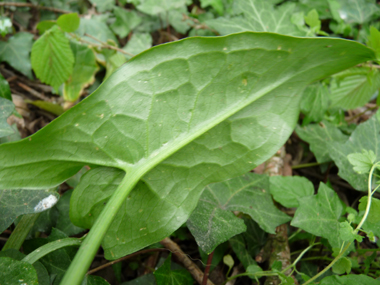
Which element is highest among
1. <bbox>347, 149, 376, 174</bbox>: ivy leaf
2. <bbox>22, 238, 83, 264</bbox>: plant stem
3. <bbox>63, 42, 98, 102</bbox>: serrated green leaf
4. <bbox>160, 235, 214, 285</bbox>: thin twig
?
<bbox>63, 42, 98, 102</bbox>: serrated green leaf

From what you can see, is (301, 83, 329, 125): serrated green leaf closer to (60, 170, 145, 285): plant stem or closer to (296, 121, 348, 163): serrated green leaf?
(296, 121, 348, 163): serrated green leaf

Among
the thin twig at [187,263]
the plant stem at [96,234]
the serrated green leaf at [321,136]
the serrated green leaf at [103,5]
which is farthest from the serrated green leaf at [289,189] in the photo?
the serrated green leaf at [103,5]

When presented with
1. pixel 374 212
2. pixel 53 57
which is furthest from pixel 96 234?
pixel 53 57

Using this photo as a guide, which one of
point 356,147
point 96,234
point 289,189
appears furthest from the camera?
point 356,147

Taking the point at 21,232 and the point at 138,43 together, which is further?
the point at 138,43

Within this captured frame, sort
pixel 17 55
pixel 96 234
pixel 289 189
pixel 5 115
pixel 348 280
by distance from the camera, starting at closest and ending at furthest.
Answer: pixel 96 234 → pixel 348 280 → pixel 5 115 → pixel 289 189 → pixel 17 55

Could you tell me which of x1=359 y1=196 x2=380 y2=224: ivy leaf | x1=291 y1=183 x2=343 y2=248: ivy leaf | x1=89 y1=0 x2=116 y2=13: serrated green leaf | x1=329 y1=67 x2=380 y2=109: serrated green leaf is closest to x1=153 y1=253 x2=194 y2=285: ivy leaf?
x1=291 y1=183 x2=343 y2=248: ivy leaf

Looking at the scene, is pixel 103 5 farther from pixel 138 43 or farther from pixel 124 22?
pixel 138 43

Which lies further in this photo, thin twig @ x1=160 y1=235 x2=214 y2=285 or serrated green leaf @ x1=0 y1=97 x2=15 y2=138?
thin twig @ x1=160 y1=235 x2=214 y2=285

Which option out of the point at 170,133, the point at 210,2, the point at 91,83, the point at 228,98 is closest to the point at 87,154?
the point at 170,133
